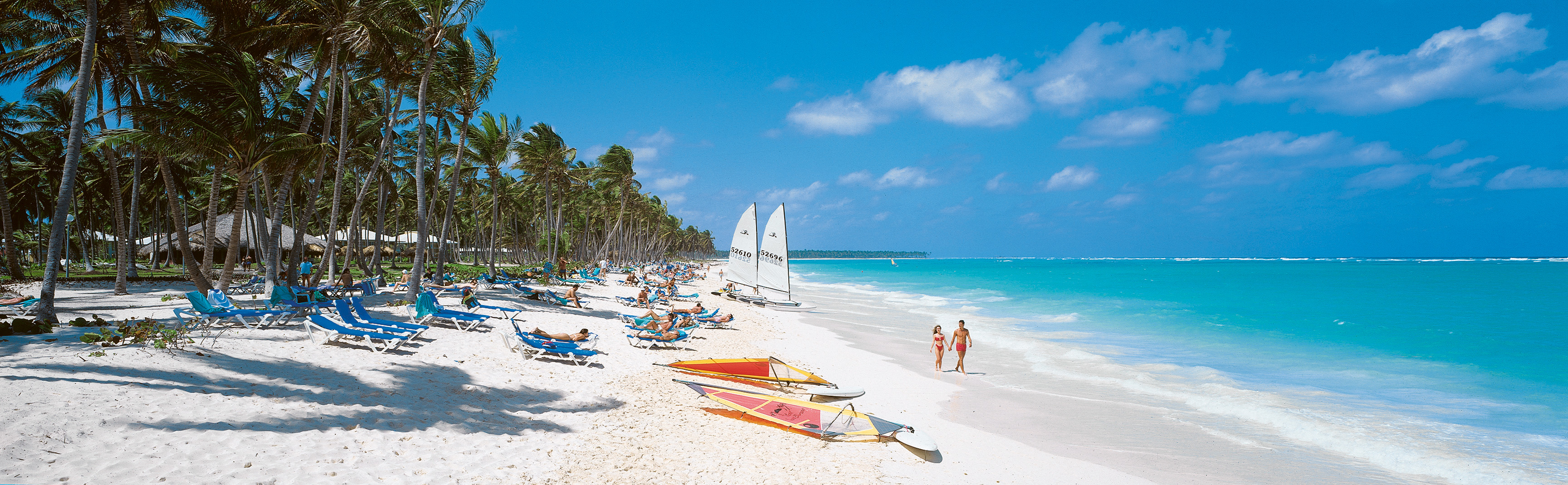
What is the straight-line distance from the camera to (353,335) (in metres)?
9.15

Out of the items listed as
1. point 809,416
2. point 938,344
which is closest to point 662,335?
point 938,344

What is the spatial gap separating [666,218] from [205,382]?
101m

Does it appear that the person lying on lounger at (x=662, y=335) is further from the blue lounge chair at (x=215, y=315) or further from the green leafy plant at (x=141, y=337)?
the green leafy plant at (x=141, y=337)

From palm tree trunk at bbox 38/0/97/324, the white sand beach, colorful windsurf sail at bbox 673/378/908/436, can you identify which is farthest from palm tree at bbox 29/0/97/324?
colorful windsurf sail at bbox 673/378/908/436

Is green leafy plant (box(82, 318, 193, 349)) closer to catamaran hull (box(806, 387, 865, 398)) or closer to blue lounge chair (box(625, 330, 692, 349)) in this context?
blue lounge chair (box(625, 330, 692, 349))

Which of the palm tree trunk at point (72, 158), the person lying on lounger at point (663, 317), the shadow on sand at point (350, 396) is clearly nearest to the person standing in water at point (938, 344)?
the person lying on lounger at point (663, 317)

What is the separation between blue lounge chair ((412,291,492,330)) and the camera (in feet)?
37.5

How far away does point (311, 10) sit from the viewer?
14.5 metres

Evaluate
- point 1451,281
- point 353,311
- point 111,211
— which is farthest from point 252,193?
point 1451,281

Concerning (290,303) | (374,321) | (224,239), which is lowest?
(374,321)

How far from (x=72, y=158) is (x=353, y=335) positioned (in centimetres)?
435

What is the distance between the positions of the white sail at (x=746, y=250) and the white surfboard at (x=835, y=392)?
551 inches

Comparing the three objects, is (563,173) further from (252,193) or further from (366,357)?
(366,357)

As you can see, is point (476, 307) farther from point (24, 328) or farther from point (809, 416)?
point (809, 416)
